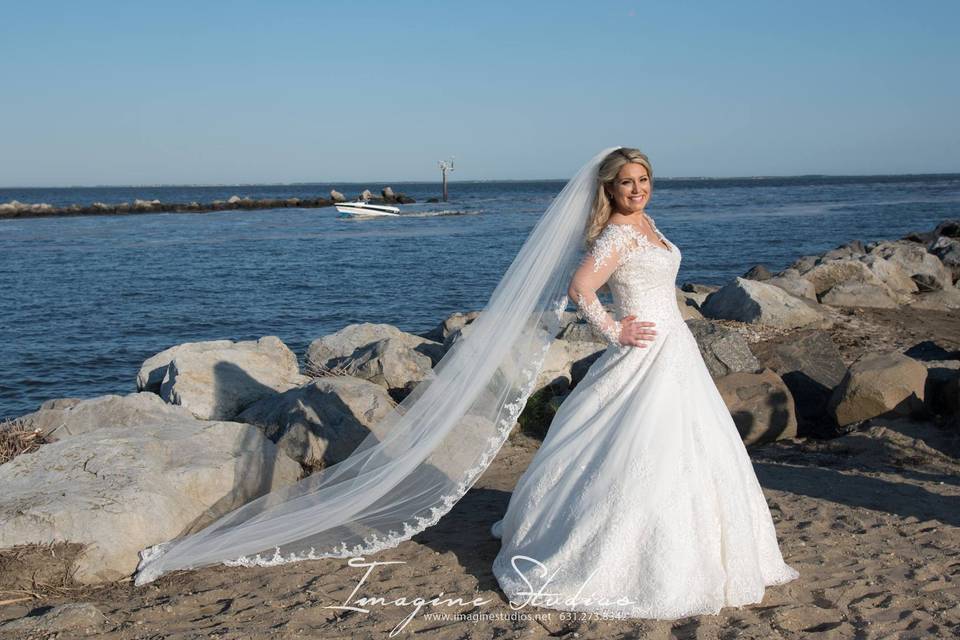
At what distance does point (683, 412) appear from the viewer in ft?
15.5

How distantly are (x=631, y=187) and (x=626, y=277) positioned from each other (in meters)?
0.53

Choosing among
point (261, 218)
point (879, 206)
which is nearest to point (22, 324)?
point (261, 218)

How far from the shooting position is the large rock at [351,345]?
12.2m

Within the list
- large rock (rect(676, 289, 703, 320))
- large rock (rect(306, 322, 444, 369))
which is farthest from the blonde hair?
large rock (rect(676, 289, 703, 320))

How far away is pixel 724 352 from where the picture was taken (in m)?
9.17

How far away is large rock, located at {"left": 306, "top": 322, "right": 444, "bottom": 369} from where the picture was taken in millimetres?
12164

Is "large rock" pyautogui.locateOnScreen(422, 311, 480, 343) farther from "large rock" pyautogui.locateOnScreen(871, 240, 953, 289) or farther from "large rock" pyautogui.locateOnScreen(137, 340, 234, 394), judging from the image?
"large rock" pyautogui.locateOnScreen(871, 240, 953, 289)

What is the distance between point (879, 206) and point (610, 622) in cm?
6404

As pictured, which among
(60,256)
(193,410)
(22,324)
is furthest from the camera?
(60,256)

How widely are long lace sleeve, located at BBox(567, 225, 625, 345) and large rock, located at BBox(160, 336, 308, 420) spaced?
231 inches

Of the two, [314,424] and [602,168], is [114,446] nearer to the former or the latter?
[314,424]

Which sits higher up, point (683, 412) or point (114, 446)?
point (683, 412)

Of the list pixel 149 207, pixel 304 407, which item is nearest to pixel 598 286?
pixel 304 407

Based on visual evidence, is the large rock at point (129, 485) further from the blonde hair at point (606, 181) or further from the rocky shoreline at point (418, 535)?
the blonde hair at point (606, 181)
